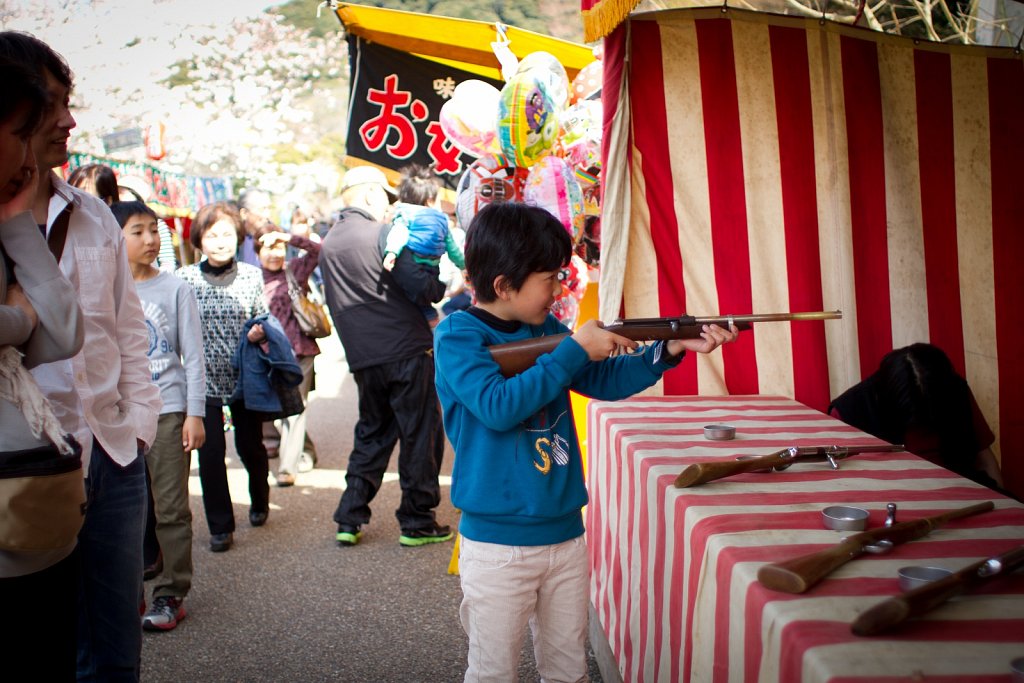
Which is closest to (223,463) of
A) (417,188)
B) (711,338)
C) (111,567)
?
(417,188)

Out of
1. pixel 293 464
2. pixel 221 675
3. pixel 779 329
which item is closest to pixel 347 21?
pixel 293 464

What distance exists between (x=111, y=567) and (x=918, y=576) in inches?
70.7

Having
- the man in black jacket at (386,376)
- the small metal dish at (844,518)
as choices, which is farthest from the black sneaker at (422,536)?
the small metal dish at (844,518)

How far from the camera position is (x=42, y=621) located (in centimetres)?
159

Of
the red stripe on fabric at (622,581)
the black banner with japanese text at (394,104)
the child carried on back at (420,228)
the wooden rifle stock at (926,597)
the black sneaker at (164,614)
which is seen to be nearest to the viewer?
the wooden rifle stock at (926,597)

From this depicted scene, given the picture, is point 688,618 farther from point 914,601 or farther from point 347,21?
point 347,21

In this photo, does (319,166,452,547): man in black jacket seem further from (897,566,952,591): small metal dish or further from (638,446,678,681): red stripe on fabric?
(897,566,952,591): small metal dish

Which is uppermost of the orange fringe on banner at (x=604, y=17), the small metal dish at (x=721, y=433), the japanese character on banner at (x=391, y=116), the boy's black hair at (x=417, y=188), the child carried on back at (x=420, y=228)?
the japanese character on banner at (x=391, y=116)

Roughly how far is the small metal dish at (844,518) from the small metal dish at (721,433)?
784 millimetres

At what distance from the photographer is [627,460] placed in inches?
102

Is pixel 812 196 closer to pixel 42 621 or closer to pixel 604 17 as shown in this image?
pixel 604 17

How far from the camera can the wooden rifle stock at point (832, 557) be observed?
4.52 ft

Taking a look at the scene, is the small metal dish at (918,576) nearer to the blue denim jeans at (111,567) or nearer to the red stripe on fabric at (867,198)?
the blue denim jeans at (111,567)

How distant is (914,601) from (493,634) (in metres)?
1.07
